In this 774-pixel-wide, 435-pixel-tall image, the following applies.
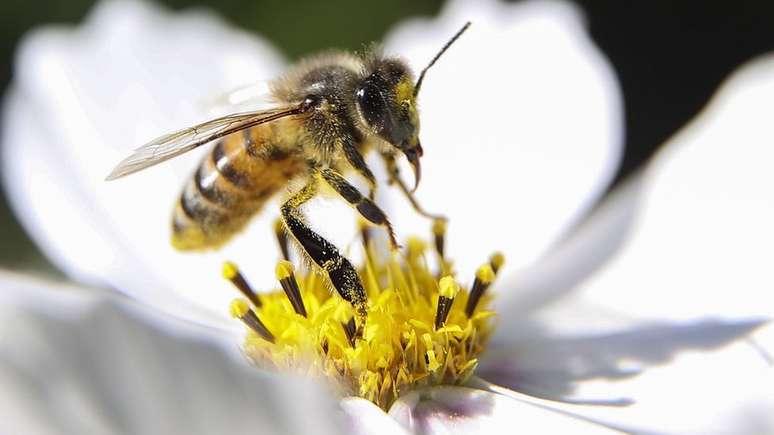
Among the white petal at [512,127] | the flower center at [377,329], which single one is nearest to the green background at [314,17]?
the white petal at [512,127]

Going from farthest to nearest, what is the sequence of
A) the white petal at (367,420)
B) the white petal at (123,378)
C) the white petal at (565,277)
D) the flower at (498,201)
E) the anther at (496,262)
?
the white petal at (565,277) → the anther at (496,262) → the flower at (498,201) → the white petal at (367,420) → the white petal at (123,378)

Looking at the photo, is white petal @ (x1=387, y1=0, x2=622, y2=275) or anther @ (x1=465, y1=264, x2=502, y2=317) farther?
white petal @ (x1=387, y1=0, x2=622, y2=275)

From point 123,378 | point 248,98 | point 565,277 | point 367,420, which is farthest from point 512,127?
point 123,378

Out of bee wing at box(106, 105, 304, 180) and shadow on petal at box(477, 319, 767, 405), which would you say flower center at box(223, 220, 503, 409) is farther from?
bee wing at box(106, 105, 304, 180)

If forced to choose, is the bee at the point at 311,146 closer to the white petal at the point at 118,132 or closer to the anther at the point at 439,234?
the anther at the point at 439,234

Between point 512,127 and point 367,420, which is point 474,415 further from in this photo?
point 512,127

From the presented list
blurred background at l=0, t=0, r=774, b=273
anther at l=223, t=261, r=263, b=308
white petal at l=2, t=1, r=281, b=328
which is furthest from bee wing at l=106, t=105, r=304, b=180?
blurred background at l=0, t=0, r=774, b=273

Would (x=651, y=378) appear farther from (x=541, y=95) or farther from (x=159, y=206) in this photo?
(x=159, y=206)
